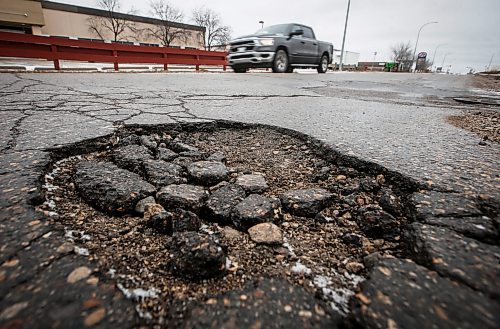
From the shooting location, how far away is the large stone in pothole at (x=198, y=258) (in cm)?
74

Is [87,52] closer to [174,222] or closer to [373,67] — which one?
[174,222]

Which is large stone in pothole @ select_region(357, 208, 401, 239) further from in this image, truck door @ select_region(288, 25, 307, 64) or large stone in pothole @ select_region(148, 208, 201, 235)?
truck door @ select_region(288, 25, 307, 64)

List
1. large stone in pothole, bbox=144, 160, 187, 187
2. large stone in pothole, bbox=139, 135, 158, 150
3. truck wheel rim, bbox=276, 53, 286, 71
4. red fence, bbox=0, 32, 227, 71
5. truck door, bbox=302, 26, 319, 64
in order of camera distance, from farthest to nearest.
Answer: truck door, bbox=302, 26, 319, 64 → truck wheel rim, bbox=276, 53, 286, 71 → red fence, bbox=0, 32, 227, 71 → large stone in pothole, bbox=139, 135, 158, 150 → large stone in pothole, bbox=144, 160, 187, 187

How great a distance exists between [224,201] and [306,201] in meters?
0.34

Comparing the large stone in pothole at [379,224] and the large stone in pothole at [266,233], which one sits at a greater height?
the large stone in pothole at [379,224]

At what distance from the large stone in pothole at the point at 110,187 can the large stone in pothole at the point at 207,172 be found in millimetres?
222

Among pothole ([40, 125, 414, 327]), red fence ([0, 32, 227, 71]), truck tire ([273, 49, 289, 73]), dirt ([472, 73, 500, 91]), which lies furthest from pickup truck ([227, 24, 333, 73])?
pothole ([40, 125, 414, 327])

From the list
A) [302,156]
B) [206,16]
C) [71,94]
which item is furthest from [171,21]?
[302,156]

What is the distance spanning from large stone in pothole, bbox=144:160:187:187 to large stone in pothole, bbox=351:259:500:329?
90cm

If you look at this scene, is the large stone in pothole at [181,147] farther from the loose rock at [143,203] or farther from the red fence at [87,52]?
the red fence at [87,52]

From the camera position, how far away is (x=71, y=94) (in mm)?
3211

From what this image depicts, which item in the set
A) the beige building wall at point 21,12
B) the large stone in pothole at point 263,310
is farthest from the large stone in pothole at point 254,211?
the beige building wall at point 21,12

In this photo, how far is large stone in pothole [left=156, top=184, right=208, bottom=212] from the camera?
3.55 feet

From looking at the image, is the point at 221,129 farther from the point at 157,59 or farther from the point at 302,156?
the point at 157,59
